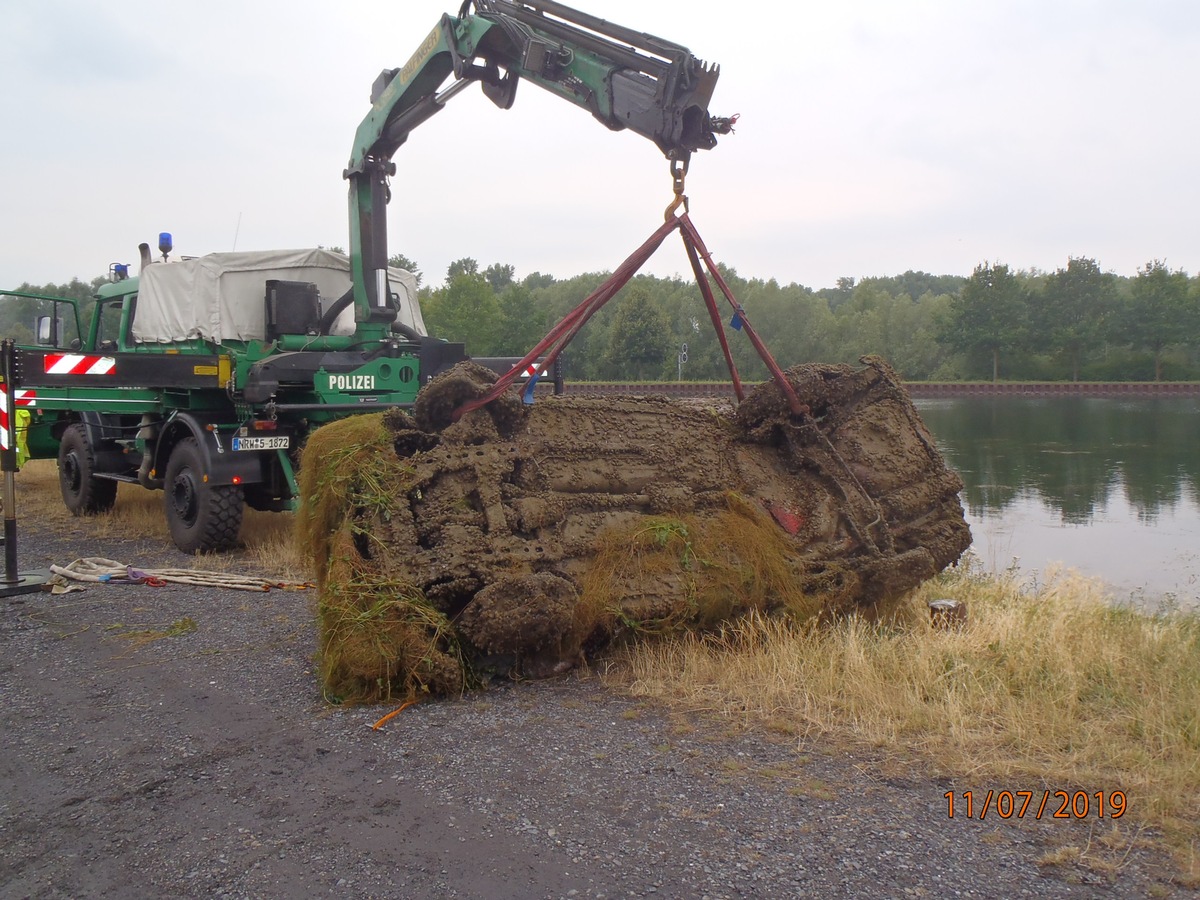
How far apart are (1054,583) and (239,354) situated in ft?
27.0

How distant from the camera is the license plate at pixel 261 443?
392 inches

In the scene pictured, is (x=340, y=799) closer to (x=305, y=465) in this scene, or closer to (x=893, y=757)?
(x=893, y=757)

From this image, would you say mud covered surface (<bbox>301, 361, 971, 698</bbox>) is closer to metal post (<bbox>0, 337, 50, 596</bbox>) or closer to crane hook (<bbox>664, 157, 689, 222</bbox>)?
crane hook (<bbox>664, 157, 689, 222</bbox>)

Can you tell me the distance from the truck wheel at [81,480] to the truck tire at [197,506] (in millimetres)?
2592

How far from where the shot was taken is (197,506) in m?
10.1

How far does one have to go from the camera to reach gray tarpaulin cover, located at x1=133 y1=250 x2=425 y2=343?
1080 cm

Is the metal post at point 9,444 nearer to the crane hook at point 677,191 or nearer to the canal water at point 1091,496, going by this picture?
the crane hook at point 677,191

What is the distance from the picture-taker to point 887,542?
6469 millimetres

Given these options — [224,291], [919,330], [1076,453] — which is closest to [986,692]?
[224,291]

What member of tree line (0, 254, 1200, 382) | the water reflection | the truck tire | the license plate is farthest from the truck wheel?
tree line (0, 254, 1200, 382)

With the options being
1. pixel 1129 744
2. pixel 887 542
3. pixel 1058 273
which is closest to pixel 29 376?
pixel 887 542

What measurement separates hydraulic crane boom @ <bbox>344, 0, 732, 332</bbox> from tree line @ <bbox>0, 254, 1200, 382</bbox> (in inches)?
999
